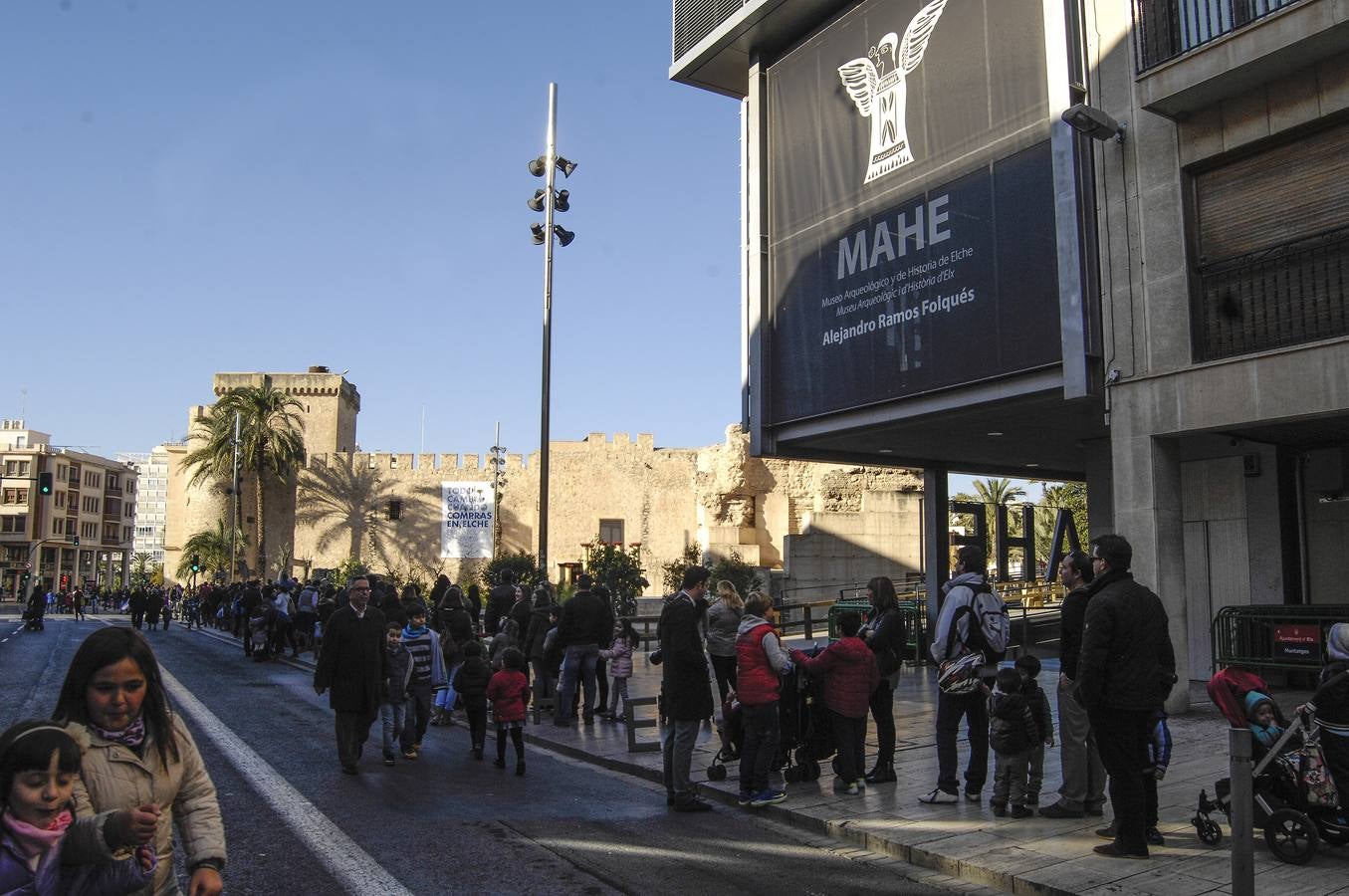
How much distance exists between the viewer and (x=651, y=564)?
185 feet

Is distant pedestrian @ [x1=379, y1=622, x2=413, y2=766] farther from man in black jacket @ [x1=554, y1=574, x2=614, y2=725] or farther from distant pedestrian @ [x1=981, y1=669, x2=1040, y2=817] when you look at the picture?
distant pedestrian @ [x1=981, y1=669, x2=1040, y2=817]

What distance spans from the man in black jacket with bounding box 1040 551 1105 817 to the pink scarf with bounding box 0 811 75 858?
608cm

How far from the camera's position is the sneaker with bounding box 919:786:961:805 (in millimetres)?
7942

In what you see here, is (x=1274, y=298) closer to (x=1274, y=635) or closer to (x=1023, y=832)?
(x=1274, y=635)

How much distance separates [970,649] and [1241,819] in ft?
9.47

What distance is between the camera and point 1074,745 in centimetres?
736

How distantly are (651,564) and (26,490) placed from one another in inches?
3057

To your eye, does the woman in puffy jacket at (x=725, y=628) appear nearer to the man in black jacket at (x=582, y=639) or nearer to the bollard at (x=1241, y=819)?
the man in black jacket at (x=582, y=639)

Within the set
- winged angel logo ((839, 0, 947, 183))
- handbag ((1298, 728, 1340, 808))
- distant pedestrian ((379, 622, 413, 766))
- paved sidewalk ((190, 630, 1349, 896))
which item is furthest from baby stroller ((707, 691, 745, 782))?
winged angel logo ((839, 0, 947, 183))

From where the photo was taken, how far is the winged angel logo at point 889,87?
51.0 ft

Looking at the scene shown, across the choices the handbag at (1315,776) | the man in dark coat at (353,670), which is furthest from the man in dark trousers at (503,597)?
the handbag at (1315,776)

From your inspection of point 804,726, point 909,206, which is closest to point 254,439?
point 909,206

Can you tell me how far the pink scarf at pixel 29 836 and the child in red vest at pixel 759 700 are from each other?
5739mm

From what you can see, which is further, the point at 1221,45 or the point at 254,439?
the point at 254,439
